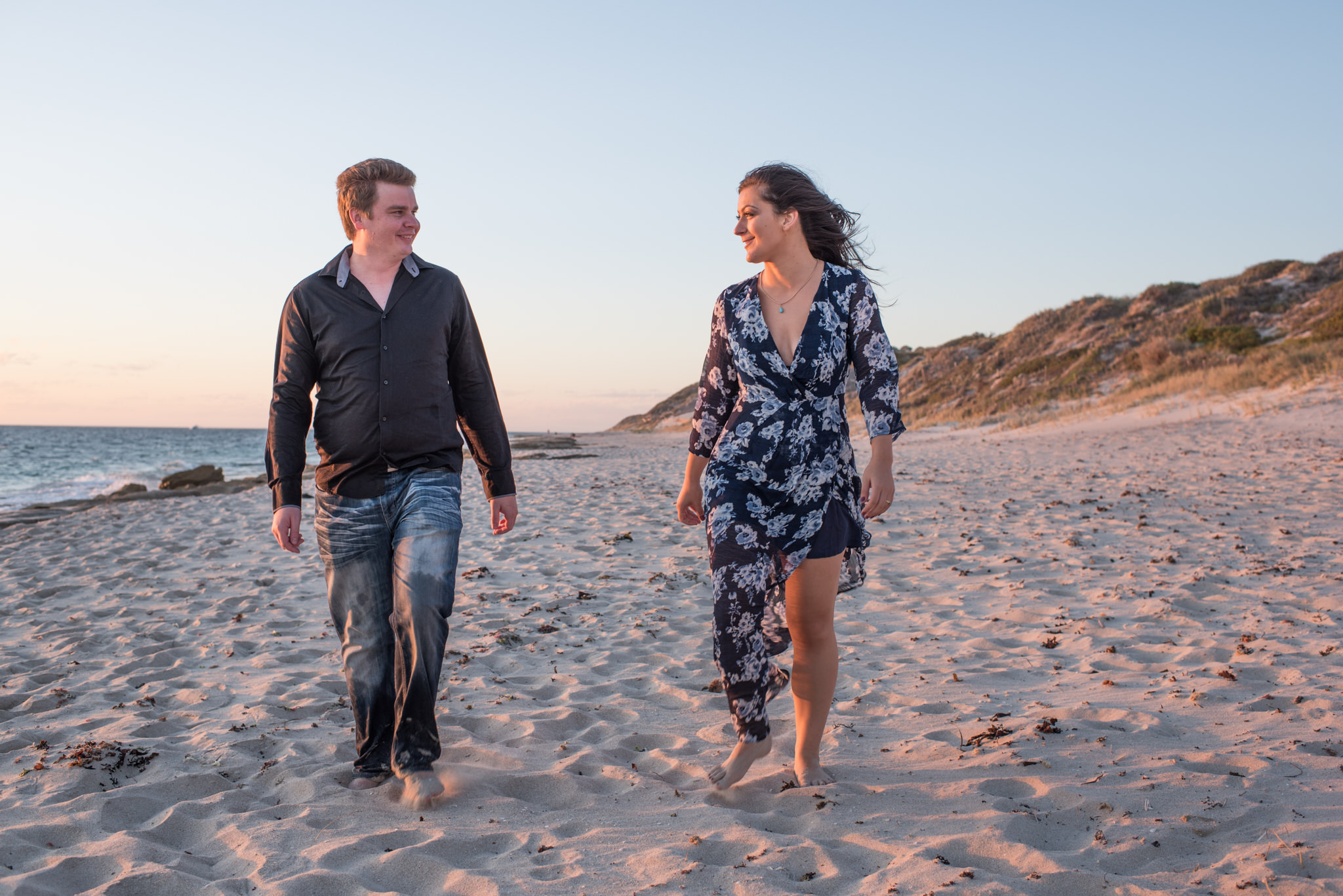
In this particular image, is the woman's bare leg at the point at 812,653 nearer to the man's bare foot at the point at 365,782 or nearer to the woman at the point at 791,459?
the woman at the point at 791,459

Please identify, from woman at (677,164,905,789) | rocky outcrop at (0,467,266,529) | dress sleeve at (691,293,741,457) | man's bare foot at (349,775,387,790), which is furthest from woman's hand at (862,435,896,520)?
rocky outcrop at (0,467,266,529)

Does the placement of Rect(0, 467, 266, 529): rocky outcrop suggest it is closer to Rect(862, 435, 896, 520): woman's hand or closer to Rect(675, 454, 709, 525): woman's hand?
Rect(675, 454, 709, 525): woman's hand

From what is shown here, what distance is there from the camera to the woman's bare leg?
9.71 ft

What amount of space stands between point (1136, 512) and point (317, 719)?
773 centimetres

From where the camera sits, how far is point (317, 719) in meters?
3.93

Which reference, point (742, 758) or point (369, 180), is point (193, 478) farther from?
point (742, 758)

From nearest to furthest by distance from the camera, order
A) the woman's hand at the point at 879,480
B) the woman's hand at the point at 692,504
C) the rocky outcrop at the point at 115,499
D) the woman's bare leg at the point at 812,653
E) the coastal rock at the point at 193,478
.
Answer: the woman's hand at the point at 879,480, the woman's bare leg at the point at 812,653, the woman's hand at the point at 692,504, the rocky outcrop at the point at 115,499, the coastal rock at the point at 193,478

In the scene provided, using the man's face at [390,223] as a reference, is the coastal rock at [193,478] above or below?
below

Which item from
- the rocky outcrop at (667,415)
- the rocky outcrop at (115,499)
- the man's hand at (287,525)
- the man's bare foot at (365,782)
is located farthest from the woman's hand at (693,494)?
the rocky outcrop at (667,415)

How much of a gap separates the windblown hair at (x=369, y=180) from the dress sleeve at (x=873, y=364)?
160 centimetres

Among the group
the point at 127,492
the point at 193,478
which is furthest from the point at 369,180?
the point at 193,478

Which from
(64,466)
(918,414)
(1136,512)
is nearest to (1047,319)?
(918,414)

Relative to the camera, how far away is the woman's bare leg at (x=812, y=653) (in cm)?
296

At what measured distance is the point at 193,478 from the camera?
63.5ft
